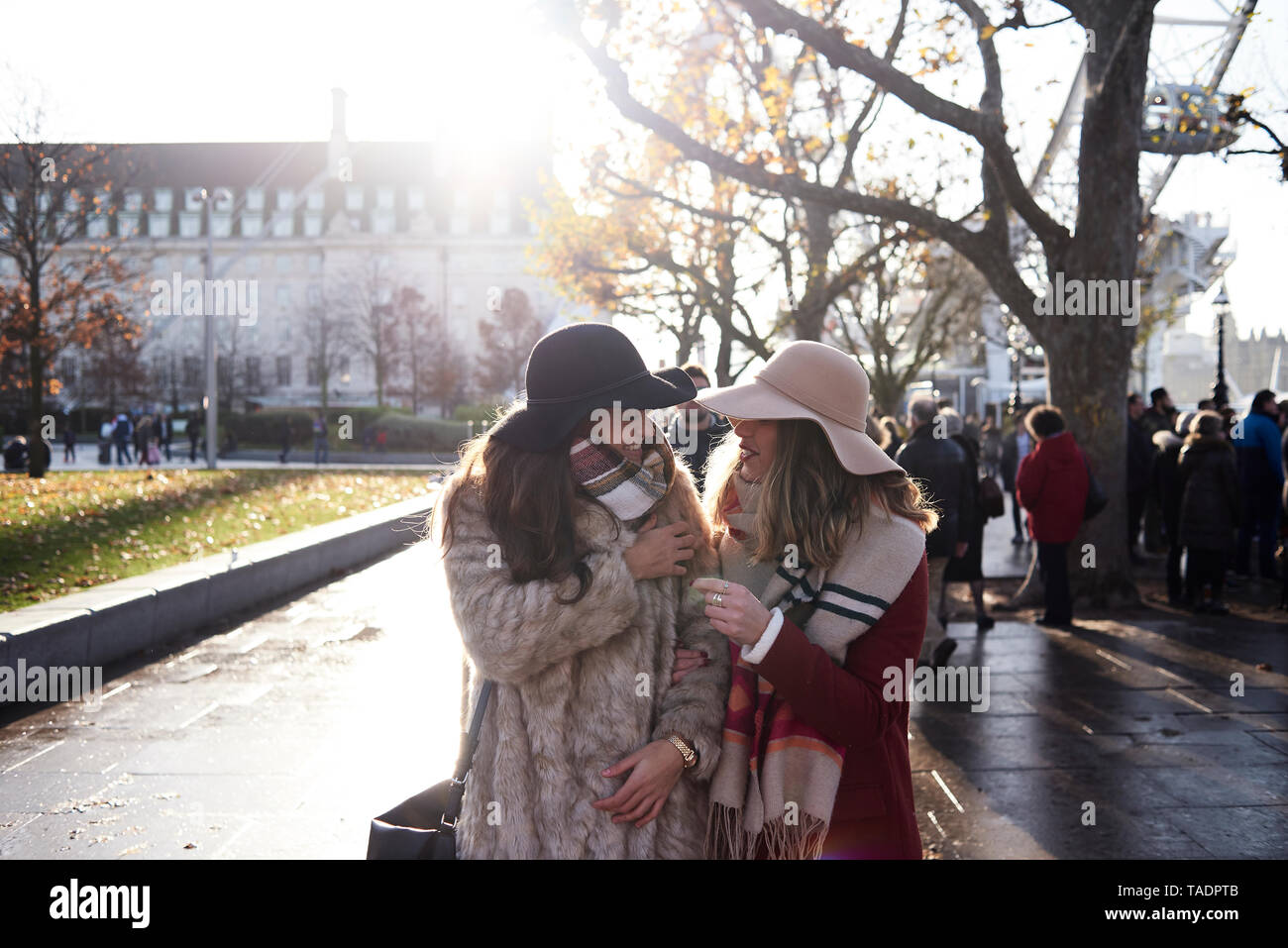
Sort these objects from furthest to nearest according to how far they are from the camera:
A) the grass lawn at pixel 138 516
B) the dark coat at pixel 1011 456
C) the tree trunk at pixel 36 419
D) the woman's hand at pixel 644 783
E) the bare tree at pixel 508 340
Result: the bare tree at pixel 508 340, the tree trunk at pixel 36 419, the dark coat at pixel 1011 456, the grass lawn at pixel 138 516, the woman's hand at pixel 644 783

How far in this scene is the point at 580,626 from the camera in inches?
91.4

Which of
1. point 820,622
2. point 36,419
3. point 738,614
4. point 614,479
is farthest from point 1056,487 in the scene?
point 36,419

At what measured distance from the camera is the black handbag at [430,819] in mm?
2359

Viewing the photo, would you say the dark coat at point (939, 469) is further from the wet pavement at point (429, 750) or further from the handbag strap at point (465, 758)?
the handbag strap at point (465, 758)

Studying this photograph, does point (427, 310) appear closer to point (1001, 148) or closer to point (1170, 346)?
point (1001, 148)

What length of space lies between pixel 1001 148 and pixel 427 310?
6103 cm

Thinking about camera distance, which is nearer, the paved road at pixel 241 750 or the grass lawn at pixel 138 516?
the paved road at pixel 241 750

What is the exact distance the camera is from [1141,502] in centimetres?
1416

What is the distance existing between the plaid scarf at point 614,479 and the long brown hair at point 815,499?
0.86 feet

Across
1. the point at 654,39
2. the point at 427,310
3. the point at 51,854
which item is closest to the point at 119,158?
the point at 654,39

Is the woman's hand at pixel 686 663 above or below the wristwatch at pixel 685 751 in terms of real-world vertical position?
above

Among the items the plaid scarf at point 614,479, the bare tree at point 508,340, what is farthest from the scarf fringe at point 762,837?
the bare tree at point 508,340

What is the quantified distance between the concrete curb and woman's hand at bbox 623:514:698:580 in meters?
2.54

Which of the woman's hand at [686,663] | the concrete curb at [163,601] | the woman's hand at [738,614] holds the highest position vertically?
the woman's hand at [738,614]
